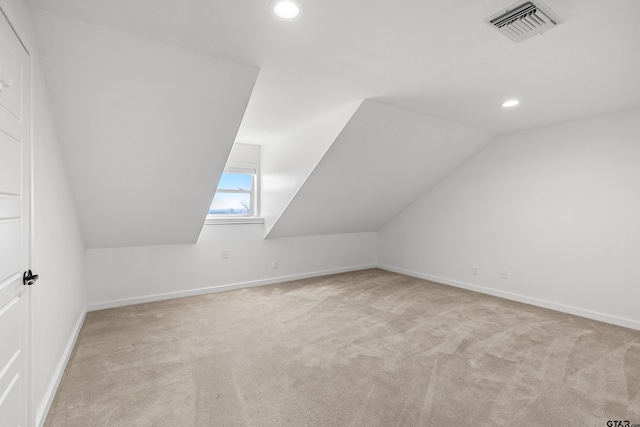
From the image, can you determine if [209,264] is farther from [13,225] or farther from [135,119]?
[13,225]

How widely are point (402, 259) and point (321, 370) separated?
11.9ft

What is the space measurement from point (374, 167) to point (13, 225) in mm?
3425

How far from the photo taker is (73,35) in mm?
1812

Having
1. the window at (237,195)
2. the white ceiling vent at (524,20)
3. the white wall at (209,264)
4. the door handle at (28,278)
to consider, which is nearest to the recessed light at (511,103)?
the white ceiling vent at (524,20)

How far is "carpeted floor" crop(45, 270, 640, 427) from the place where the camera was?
5.95 ft

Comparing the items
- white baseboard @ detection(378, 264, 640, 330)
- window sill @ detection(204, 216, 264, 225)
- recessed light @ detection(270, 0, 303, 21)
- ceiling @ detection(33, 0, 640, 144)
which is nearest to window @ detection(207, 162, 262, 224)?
window sill @ detection(204, 216, 264, 225)

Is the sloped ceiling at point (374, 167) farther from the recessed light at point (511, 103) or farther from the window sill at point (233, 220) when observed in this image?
the recessed light at point (511, 103)

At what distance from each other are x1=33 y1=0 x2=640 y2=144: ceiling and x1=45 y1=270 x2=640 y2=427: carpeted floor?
227 cm

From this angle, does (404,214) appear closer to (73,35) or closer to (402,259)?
(402,259)

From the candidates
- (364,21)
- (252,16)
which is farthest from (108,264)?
(364,21)

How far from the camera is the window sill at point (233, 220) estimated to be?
4336 millimetres

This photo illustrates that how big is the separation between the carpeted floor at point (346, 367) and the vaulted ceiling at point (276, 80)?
1.43 metres

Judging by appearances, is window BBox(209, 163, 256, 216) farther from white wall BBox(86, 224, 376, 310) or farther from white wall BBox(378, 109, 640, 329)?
white wall BBox(378, 109, 640, 329)

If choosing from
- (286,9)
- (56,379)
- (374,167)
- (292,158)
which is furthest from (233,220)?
(286,9)
